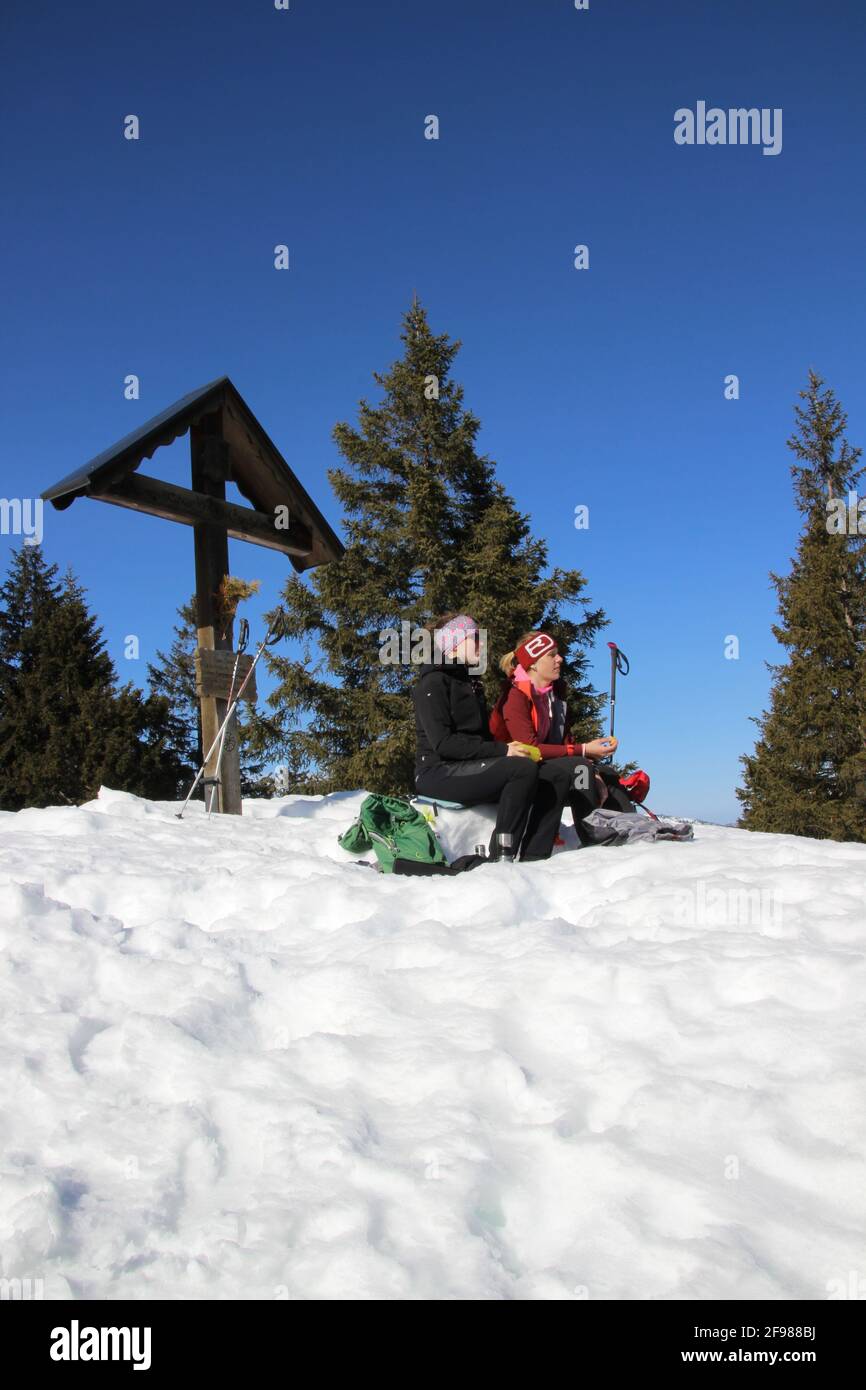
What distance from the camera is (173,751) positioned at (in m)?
25.6

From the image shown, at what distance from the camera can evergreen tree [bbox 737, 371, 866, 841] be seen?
835 inches

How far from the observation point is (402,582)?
18781 millimetres

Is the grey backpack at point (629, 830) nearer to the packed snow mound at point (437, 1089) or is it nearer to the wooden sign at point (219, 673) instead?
the packed snow mound at point (437, 1089)

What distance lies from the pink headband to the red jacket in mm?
702

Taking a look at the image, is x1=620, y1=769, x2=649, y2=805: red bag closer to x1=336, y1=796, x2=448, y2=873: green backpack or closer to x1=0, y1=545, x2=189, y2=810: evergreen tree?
x1=336, y1=796, x2=448, y2=873: green backpack

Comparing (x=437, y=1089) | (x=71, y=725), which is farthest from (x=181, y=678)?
(x=437, y=1089)

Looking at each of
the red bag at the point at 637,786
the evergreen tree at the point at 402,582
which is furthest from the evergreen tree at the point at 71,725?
the red bag at the point at 637,786

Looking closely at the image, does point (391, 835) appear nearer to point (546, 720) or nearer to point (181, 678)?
point (546, 720)

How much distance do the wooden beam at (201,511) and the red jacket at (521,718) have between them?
4300mm

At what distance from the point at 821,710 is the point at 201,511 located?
17603 mm
